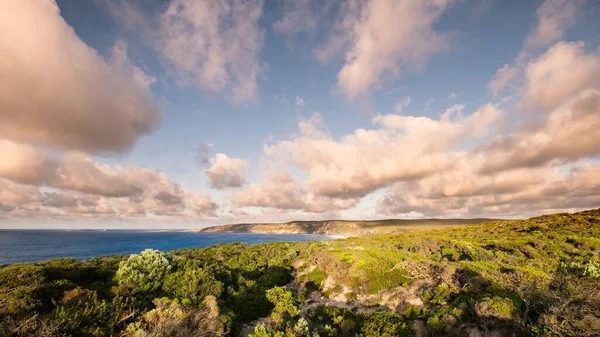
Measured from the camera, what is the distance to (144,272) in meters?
19.2

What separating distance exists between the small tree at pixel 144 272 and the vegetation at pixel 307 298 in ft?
0.25

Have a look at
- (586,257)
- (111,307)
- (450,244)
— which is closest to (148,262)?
(111,307)

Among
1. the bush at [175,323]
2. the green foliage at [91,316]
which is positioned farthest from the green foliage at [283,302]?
the green foliage at [91,316]

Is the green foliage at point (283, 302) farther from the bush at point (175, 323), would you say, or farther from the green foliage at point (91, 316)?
the green foliage at point (91, 316)

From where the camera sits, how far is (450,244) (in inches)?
1601

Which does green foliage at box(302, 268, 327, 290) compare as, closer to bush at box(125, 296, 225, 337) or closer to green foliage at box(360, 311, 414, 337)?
green foliage at box(360, 311, 414, 337)

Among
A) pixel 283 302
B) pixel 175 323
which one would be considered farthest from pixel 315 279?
pixel 175 323

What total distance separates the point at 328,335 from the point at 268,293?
6.74 m

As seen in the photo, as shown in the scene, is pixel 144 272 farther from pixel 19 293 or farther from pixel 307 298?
pixel 307 298

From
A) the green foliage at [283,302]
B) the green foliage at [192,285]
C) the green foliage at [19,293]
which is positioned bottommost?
the green foliage at [283,302]

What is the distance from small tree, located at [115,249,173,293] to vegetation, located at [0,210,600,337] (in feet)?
0.25

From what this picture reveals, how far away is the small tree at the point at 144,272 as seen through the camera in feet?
58.3

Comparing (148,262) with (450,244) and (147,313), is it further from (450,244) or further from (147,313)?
(450,244)

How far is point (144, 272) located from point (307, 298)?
13.3m
